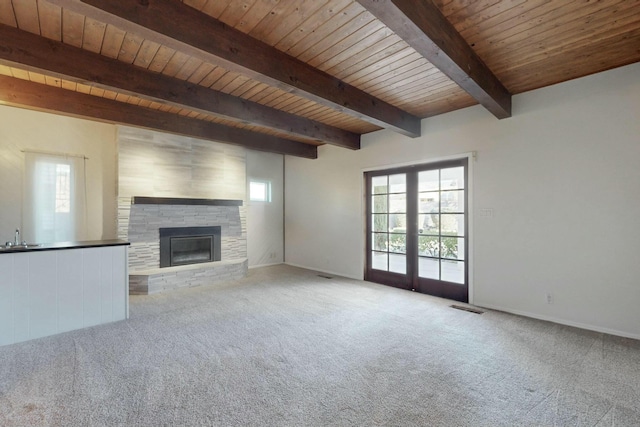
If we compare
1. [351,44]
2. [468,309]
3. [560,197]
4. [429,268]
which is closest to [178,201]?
[351,44]

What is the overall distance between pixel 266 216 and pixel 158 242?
252 centimetres

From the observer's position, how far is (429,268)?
15.2ft

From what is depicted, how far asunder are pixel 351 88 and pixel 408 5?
163cm

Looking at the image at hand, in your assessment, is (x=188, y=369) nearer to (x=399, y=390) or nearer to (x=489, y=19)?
(x=399, y=390)

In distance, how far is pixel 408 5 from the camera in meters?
1.89

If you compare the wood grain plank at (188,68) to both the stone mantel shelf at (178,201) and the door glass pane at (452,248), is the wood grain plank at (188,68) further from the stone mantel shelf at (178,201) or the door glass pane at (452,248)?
the door glass pane at (452,248)

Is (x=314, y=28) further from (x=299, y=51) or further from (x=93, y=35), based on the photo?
(x=93, y=35)

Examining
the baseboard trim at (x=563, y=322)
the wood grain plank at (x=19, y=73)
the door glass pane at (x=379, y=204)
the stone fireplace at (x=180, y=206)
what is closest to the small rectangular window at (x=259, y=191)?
the stone fireplace at (x=180, y=206)

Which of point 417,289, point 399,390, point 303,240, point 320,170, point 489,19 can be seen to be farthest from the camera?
point 303,240

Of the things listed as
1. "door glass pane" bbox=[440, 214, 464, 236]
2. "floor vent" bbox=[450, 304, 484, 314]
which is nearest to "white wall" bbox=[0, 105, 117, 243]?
"door glass pane" bbox=[440, 214, 464, 236]

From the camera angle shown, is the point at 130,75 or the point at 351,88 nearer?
the point at 130,75

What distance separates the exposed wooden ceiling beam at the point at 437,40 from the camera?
1.86 m

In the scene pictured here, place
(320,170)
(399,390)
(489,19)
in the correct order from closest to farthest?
(399,390)
(489,19)
(320,170)

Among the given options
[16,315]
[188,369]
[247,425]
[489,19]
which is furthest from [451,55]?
[16,315]
